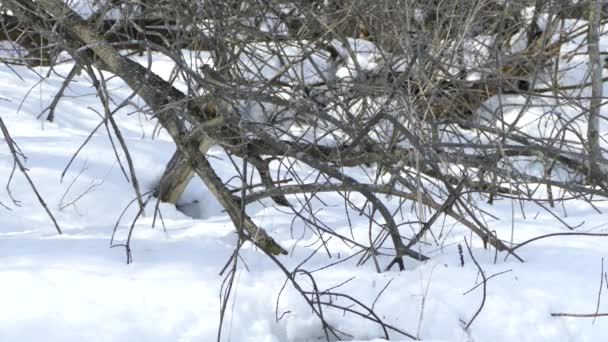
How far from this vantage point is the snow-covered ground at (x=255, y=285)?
2627 mm

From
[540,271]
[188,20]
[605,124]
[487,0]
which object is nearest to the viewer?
[540,271]

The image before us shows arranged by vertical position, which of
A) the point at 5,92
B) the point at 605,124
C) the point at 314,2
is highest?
the point at 314,2

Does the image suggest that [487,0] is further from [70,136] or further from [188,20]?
[70,136]

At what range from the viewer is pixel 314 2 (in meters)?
4.80

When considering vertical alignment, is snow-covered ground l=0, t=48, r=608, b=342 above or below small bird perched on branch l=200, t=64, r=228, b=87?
below

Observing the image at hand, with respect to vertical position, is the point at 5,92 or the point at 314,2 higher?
the point at 314,2

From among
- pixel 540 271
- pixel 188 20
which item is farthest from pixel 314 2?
pixel 540 271

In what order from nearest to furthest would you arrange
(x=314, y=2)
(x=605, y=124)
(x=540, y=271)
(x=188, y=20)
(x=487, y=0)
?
(x=540, y=271), (x=188, y=20), (x=487, y=0), (x=314, y=2), (x=605, y=124)

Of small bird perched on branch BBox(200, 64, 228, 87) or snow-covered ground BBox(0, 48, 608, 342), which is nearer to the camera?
snow-covered ground BBox(0, 48, 608, 342)

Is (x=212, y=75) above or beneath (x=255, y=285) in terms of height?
above

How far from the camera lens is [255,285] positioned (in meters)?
2.91

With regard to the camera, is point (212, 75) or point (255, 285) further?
point (212, 75)

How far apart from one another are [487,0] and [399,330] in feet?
6.95

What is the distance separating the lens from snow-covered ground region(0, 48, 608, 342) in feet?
8.62
